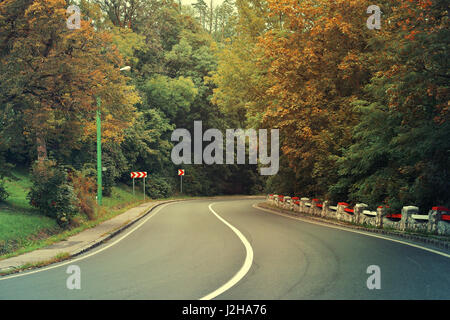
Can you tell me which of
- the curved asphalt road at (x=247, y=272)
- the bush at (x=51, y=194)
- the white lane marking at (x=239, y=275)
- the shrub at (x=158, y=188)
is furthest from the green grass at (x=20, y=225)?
the shrub at (x=158, y=188)

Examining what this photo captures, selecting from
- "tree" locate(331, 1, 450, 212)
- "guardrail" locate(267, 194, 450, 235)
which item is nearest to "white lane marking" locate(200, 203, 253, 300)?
"guardrail" locate(267, 194, 450, 235)

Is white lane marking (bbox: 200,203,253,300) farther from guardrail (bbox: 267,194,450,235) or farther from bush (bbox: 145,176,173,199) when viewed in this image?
bush (bbox: 145,176,173,199)

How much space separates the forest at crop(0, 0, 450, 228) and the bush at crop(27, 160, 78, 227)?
5 cm

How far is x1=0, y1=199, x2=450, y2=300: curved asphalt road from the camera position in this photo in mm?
7383

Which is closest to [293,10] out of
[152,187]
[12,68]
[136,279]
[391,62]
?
[391,62]

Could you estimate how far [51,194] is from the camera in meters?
19.0

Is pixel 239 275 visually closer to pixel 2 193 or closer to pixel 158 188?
pixel 2 193

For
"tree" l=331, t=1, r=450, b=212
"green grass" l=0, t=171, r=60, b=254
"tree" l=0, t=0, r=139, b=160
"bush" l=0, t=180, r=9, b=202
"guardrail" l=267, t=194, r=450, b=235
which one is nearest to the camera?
"tree" l=331, t=1, r=450, b=212

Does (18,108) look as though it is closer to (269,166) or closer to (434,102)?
(434,102)

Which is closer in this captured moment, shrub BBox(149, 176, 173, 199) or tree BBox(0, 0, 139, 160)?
tree BBox(0, 0, 139, 160)

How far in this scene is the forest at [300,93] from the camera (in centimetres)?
1497

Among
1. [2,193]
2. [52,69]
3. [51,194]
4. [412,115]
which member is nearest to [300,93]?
[412,115]

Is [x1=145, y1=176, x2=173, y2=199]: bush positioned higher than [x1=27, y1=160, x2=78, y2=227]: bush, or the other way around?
[x1=27, y1=160, x2=78, y2=227]: bush
